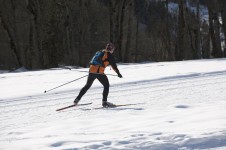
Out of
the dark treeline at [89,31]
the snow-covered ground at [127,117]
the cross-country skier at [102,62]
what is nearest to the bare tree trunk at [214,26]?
the dark treeline at [89,31]

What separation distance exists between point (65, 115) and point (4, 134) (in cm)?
207

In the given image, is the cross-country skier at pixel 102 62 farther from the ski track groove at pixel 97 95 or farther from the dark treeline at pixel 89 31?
the dark treeline at pixel 89 31

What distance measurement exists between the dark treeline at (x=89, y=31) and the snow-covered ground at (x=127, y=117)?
15331 millimetres

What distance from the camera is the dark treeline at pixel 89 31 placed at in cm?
3212

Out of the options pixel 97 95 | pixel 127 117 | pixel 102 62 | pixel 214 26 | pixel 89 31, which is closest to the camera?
pixel 127 117

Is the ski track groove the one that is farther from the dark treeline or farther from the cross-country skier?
the dark treeline

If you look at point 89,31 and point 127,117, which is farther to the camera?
point 89,31

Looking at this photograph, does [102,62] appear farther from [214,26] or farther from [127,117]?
[214,26]

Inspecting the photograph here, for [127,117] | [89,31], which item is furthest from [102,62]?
[89,31]

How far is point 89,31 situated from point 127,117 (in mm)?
35311

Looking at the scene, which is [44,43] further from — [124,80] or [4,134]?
[4,134]

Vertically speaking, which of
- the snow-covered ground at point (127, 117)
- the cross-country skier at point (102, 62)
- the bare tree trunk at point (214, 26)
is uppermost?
the bare tree trunk at point (214, 26)

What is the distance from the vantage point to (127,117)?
31.9ft

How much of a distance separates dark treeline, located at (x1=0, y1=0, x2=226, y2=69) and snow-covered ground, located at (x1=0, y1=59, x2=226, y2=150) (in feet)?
50.3
